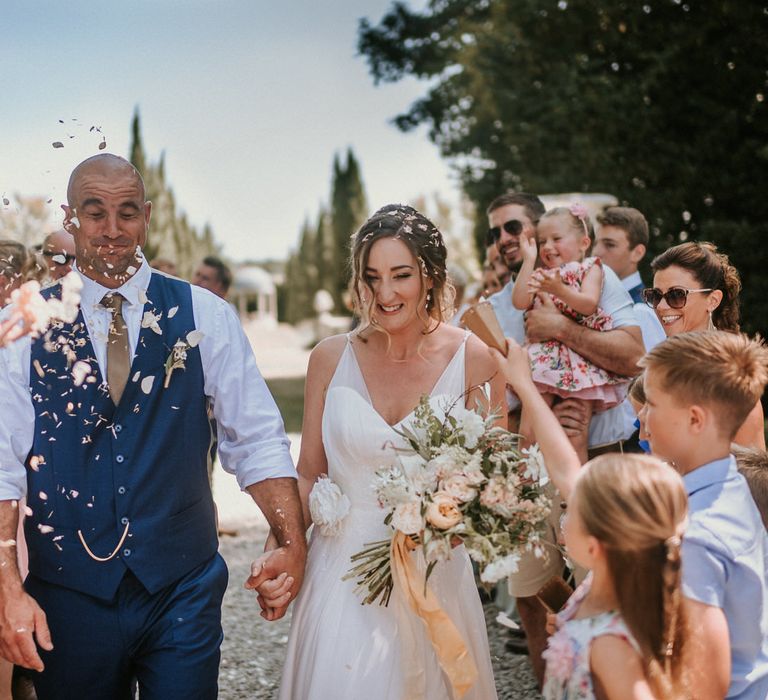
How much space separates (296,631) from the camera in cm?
357

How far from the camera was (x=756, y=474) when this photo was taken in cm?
290

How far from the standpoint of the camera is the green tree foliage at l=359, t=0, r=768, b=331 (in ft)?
38.1

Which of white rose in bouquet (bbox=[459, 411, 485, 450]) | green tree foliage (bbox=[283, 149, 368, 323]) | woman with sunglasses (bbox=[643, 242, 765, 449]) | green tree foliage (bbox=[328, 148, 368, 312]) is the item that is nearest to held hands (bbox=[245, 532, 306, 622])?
white rose in bouquet (bbox=[459, 411, 485, 450])

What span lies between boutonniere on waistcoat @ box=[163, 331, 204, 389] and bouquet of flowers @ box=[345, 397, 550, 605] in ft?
2.71

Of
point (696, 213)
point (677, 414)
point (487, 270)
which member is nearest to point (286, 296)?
point (696, 213)

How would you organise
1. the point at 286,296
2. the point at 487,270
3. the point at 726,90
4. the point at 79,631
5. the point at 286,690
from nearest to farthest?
1. the point at 79,631
2. the point at 286,690
3. the point at 487,270
4. the point at 726,90
5. the point at 286,296

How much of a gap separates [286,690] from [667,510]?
187 centimetres

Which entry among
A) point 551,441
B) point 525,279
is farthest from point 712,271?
point 551,441

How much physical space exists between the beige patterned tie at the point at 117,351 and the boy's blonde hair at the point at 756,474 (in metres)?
2.06

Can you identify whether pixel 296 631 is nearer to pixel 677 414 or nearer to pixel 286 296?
pixel 677 414

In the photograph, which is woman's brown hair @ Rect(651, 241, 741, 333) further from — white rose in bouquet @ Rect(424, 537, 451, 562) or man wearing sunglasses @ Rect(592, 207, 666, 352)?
white rose in bouquet @ Rect(424, 537, 451, 562)

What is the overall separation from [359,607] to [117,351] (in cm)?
129

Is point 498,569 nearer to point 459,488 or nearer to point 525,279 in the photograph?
point 459,488

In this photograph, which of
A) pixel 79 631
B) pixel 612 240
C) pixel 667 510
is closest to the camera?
pixel 667 510
